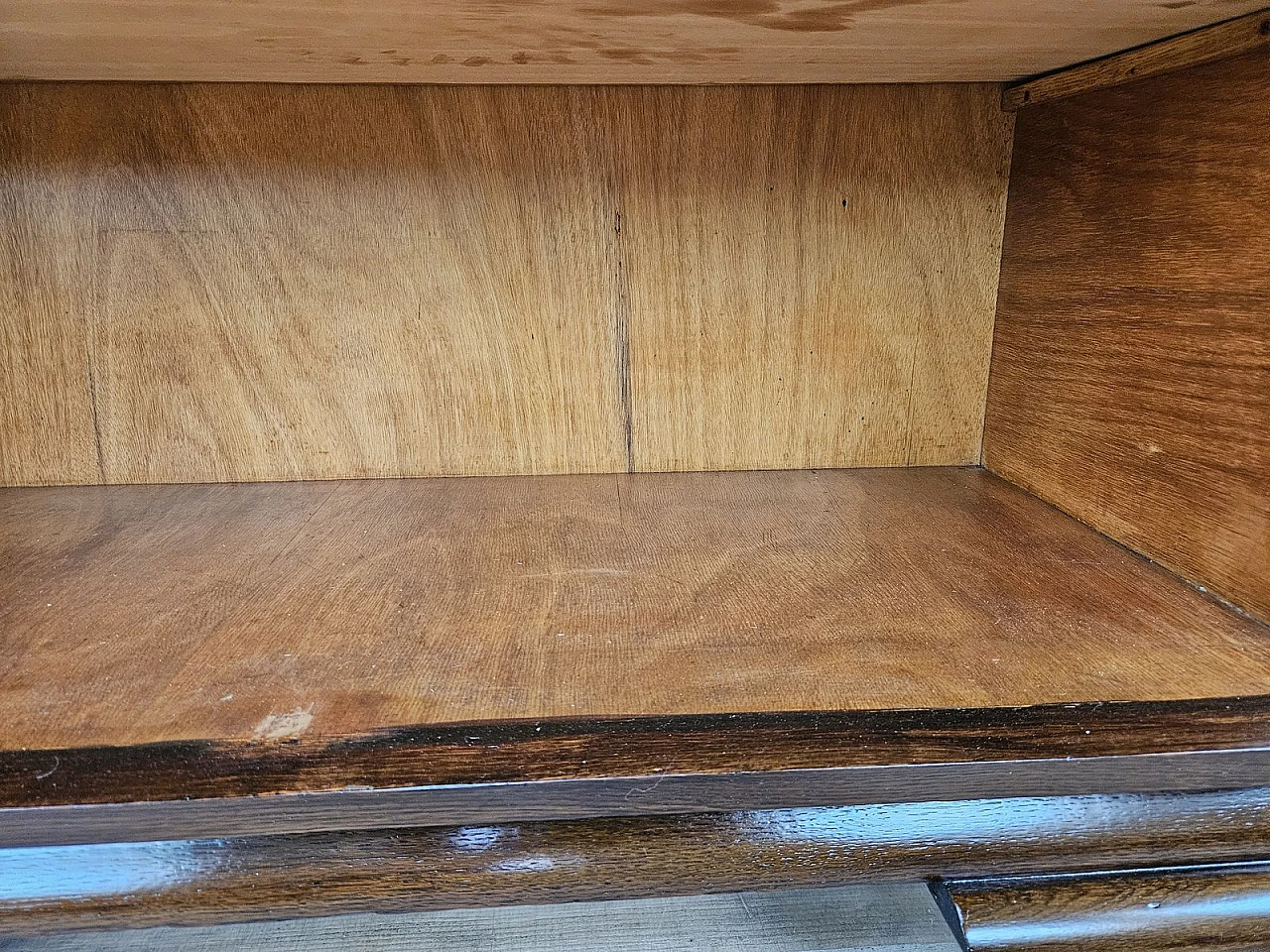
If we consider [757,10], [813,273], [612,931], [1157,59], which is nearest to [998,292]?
[813,273]

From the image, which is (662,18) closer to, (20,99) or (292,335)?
(292,335)

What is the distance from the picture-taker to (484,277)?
0.91m

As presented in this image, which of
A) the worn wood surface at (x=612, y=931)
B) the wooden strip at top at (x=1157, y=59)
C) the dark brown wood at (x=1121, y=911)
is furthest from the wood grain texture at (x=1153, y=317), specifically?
the worn wood surface at (x=612, y=931)

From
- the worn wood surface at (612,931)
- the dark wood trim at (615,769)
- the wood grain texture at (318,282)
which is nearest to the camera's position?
the dark wood trim at (615,769)

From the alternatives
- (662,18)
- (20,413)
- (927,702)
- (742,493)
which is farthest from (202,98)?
(927,702)

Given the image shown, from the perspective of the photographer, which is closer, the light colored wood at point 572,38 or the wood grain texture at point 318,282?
the light colored wood at point 572,38

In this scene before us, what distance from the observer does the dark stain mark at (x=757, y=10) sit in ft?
1.83

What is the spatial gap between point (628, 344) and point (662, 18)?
1.27ft

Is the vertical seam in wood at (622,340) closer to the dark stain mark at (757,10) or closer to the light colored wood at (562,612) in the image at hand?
the light colored wood at (562,612)

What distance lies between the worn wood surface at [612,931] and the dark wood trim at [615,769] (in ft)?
1.02

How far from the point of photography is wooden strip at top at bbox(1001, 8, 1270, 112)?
1.89 feet

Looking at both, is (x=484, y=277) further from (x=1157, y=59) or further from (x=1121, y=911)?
(x=1121, y=911)

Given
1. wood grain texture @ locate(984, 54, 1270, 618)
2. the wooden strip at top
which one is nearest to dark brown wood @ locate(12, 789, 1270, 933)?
wood grain texture @ locate(984, 54, 1270, 618)

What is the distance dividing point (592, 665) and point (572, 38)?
0.45 meters
